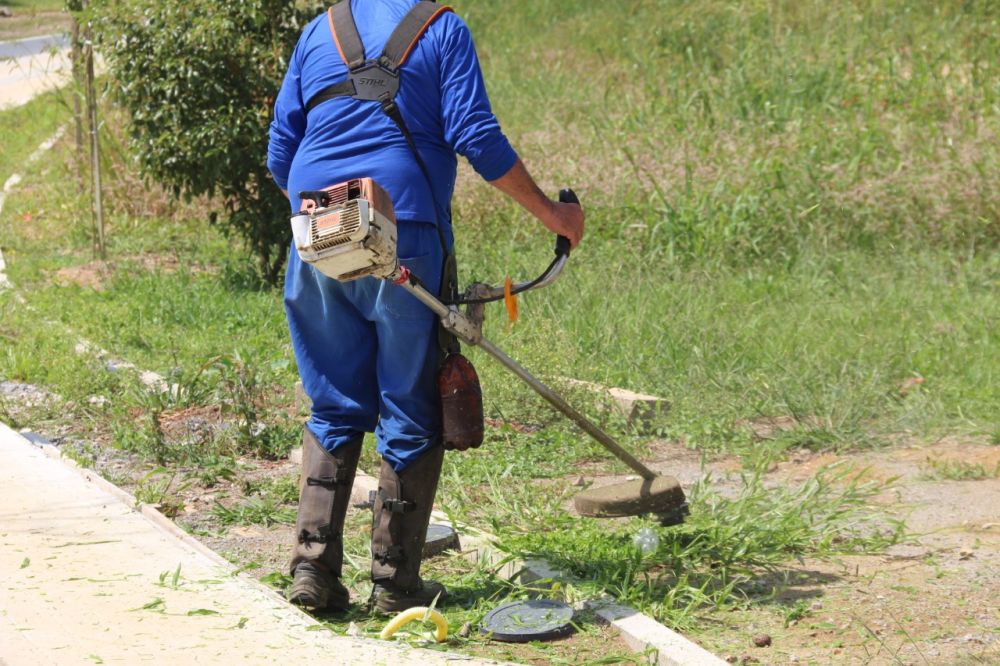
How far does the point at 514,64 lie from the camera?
44.7ft

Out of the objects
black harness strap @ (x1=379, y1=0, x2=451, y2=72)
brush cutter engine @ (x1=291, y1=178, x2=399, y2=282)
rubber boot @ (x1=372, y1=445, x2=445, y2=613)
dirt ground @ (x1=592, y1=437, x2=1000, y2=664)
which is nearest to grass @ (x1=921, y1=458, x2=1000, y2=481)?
dirt ground @ (x1=592, y1=437, x2=1000, y2=664)

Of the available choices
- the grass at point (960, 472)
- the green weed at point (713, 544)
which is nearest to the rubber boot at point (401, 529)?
the green weed at point (713, 544)

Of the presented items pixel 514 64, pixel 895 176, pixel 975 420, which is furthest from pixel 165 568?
pixel 514 64

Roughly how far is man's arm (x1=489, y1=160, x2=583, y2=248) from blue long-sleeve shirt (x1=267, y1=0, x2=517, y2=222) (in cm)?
5

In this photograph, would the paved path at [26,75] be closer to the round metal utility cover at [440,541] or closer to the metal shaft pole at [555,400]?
the round metal utility cover at [440,541]

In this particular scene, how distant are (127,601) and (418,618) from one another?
2.89 ft

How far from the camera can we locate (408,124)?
3811 mm

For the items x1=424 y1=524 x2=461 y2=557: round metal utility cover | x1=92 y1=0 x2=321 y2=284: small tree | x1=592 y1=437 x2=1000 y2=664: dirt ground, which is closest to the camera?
x1=592 y1=437 x2=1000 y2=664: dirt ground

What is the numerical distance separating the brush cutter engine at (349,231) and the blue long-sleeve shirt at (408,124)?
0.55 ft

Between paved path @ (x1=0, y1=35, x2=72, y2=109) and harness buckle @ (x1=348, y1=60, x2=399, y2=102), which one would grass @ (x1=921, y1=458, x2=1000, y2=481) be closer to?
harness buckle @ (x1=348, y1=60, x2=399, y2=102)

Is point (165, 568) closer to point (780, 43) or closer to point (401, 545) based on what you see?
point (401, 545)

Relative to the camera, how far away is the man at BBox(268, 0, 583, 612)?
12.4 feet

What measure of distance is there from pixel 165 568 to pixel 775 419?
299cm

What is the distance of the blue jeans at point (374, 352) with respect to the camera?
384 centimetres
